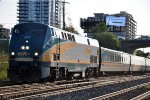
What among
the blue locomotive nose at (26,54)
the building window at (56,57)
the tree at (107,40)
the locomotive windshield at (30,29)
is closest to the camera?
the blue locomotive nose at (26,54)

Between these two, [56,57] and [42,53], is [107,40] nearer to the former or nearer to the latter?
[56,57]

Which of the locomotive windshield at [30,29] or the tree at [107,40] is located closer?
the locomotive windshield at [30,29]

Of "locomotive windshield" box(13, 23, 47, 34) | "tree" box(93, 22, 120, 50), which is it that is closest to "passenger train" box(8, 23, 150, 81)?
"locomotive windshield" box(13, 23, 47, 34)

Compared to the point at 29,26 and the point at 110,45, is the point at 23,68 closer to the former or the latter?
the point at 29,26

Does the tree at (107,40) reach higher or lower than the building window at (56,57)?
higher

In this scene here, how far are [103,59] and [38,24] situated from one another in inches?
619

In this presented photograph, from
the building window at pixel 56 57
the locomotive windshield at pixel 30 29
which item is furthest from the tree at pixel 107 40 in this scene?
the locomotive windshield at pixel 30 29

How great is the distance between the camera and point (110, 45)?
12112 cm

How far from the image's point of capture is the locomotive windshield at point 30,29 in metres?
24.9

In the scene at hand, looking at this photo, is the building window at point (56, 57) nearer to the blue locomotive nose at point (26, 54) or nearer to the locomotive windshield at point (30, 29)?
the blue locomotive nose at point (26, 54)

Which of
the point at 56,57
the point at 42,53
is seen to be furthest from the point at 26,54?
the point at 56,57

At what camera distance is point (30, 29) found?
82.1 ft

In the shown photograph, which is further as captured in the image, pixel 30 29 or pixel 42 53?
pixel 30 29

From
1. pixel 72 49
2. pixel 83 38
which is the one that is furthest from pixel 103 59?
pixel 72 49
